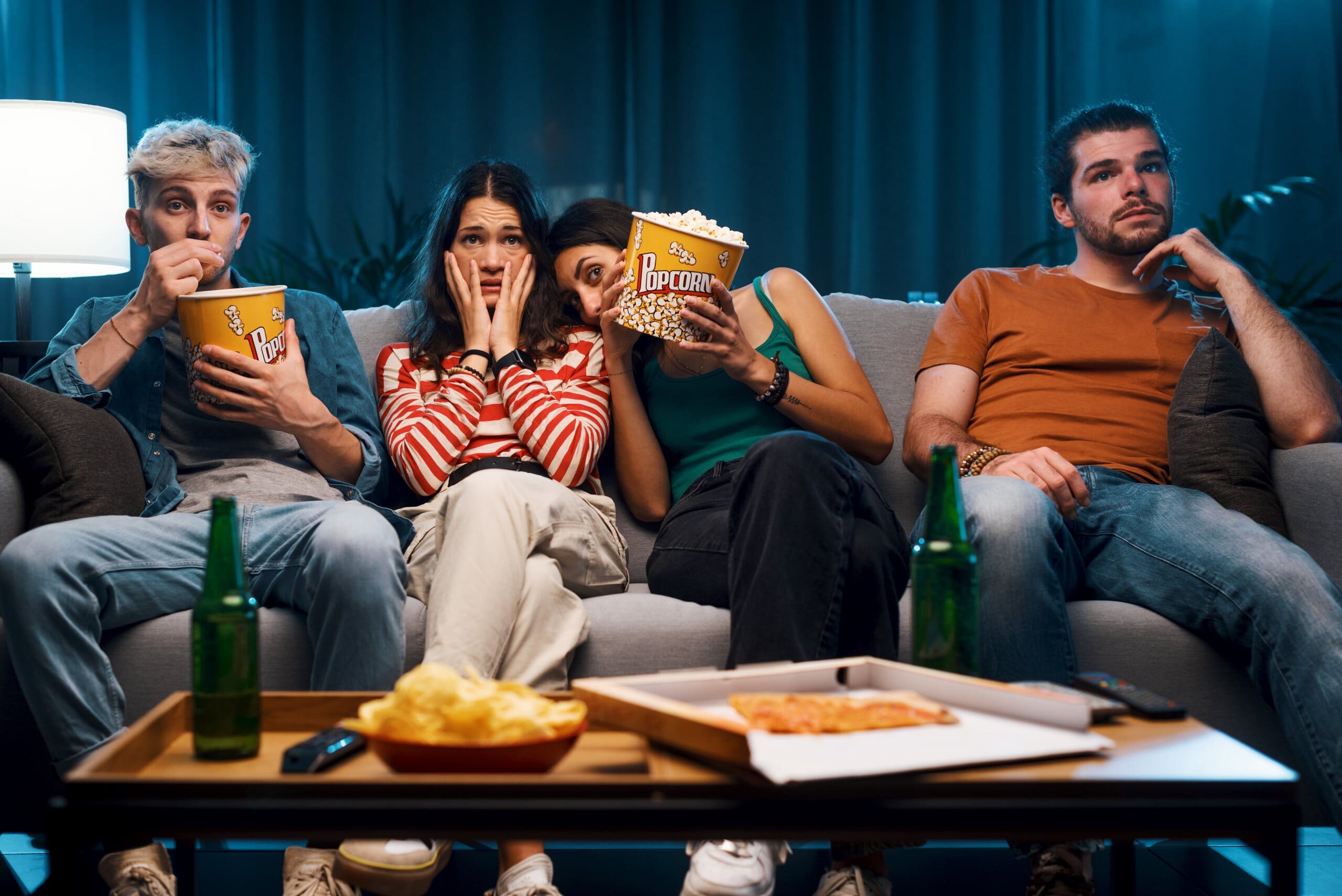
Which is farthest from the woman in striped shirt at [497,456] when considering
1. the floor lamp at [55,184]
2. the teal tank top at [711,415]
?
the floor lamp at [55,184]

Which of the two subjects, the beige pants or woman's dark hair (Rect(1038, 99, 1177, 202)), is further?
woman's dark hair (Rect(1038, 99, 1177, 202))

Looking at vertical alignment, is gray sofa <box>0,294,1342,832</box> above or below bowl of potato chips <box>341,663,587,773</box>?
below

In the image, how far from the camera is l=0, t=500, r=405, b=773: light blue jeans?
1.34 m

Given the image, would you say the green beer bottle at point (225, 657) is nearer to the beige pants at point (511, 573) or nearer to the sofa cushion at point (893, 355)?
the beige pants at point (511, 573)

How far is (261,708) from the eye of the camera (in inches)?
33.8

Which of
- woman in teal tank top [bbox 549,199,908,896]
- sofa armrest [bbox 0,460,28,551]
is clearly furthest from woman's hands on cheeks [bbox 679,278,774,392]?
sofa armrest [bbox 0,460,28,551]

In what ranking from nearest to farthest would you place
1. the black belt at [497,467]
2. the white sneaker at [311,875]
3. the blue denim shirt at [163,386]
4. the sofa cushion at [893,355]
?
the white sneaker at [311,875] → the blue denim shirt at [163,386] → the black belt at [497,467] → the sofa cushion at [893,355]

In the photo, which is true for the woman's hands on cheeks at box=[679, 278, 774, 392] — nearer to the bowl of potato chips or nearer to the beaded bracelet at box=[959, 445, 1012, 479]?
the beaded bracelet at box=[959, 445, 1012, 479]

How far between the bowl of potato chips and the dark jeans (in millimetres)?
508

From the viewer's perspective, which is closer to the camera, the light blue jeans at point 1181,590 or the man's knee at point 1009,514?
the light blue jeans at point 1181,590

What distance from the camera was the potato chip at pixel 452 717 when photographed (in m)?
0.73

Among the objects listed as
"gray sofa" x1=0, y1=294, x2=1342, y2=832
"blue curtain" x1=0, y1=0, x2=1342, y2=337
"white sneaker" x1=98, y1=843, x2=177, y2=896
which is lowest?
"white sneaker" x1=98, y1=843, x2=177, y2=896

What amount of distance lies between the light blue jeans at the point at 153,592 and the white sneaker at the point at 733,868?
1.67 feet

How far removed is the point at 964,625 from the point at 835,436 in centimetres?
91
